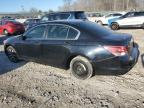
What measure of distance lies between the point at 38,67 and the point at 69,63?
1.61 metres

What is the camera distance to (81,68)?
6.03 m

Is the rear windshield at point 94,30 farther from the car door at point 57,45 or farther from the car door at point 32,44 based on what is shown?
the car door at point 32,44

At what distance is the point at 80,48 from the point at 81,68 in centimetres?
57

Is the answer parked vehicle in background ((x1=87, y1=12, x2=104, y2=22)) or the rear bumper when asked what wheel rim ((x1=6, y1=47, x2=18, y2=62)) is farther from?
parked vehicle in background ((x1=87, y1=12, x2=104, y2=22))

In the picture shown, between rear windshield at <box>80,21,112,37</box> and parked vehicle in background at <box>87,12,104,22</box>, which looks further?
parked vehicle in background at <box>87,12,104,22</box>

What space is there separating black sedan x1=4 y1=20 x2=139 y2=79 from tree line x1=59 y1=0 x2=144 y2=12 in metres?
82.8

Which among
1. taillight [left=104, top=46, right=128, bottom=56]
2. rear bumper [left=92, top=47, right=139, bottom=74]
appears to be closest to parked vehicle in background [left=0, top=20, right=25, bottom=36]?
rear bumper [left=92, top=47, right=139, bottom=74]

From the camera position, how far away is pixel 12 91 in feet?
18.5

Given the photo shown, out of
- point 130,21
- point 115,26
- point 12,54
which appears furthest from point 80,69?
point 115,26

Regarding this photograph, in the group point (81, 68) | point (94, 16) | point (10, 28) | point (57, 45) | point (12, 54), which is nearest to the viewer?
point (81, 68)

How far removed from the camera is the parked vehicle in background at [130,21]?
17641 millimetres

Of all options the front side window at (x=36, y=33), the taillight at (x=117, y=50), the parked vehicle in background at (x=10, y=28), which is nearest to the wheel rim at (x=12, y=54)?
the front side window at (x=36, y=33)

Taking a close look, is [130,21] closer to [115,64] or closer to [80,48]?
[80,48]

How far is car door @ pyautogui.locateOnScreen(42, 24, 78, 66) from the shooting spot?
617cm
